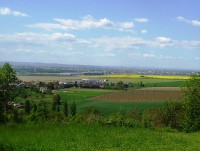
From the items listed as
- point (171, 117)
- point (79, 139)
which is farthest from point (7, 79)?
point (79, 139)

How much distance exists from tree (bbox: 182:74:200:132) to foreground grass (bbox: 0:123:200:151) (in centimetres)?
Result: 1346

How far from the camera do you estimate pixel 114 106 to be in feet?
199

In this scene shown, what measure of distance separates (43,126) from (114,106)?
41.9 metres

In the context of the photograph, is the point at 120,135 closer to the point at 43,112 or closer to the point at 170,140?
the point at 170,140

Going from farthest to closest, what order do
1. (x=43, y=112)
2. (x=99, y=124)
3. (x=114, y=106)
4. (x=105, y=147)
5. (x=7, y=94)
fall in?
(x=114, y=106)
(x=7, y=94)
(x=43, y=112)
(x=99, y=124)
(x=105, y=147)

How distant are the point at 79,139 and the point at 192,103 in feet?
68.2

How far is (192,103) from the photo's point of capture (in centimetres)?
3531

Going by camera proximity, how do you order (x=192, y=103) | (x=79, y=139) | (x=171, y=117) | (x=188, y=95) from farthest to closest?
(x=171, y=117), (x=188, y=95), (x=192, y=103), (x=79, y=139)

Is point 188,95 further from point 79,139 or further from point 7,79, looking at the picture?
point 79,139

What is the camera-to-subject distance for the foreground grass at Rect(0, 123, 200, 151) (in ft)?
50.2

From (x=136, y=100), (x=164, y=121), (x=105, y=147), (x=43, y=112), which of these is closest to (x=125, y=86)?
(x=136, y=100)

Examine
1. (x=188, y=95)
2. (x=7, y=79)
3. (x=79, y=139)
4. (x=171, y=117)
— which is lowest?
(x=171, y=117)

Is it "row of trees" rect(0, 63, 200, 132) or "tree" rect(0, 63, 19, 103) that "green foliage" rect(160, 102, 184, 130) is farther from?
"tree" rect(0, 63, 19, 103)

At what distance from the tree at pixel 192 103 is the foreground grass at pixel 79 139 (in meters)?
13.5
